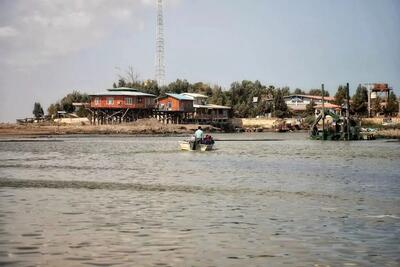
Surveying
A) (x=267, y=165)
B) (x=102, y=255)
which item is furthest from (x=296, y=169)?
(x=102, y=255)

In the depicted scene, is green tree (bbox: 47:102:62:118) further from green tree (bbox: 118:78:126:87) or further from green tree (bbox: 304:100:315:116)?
green tree (bbox: 304:100:315:116)

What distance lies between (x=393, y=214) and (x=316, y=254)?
20.8ft

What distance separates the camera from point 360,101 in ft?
412

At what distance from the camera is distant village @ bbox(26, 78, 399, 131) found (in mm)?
111000

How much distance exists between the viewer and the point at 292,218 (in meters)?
16.3

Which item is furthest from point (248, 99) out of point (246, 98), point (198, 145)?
point (198, 145)

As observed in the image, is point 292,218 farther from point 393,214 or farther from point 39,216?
point 39,216

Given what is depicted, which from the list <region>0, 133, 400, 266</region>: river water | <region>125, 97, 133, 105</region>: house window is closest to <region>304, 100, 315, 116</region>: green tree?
<region>125, 97, 133, 105</region>: house window

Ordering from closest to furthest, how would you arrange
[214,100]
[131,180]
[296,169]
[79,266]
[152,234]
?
[79,266]
[152,234]
[131,180]
[296,169]
[214,100]

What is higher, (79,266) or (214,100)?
(214,100)

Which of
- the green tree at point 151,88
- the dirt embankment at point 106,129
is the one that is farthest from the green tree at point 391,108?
the green tree at point 151,88

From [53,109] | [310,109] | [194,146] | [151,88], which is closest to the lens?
[194,146]

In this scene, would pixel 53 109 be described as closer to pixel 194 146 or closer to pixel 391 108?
pixel 391 108

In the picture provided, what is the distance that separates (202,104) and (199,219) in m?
118
